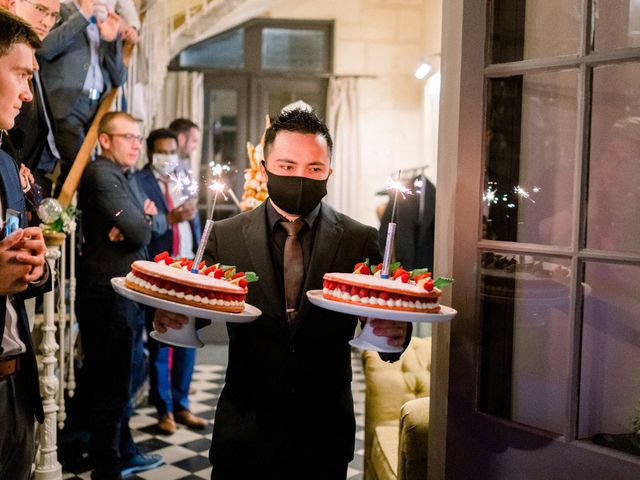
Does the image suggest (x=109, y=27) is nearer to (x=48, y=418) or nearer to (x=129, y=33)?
(x=129, y=33)

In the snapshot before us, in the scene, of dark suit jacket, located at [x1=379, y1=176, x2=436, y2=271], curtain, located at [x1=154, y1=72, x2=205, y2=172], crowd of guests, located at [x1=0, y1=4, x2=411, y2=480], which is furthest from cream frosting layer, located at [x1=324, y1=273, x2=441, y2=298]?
curtain, located at [x1=154, y1=72, x2=205, y2=172]

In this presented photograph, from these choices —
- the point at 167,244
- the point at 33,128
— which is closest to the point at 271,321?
the point at 33,128

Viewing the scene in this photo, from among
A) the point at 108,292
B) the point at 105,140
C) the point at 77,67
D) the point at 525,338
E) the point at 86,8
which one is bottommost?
the point at 108,292

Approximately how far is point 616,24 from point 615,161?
13.4 inches

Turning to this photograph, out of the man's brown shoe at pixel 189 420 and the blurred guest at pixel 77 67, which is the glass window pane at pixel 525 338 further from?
the man's brown shoe at pixel 189 420

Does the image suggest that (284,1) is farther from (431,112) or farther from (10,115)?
(10,115)

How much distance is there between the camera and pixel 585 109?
1.75m

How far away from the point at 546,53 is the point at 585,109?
21 centimetres

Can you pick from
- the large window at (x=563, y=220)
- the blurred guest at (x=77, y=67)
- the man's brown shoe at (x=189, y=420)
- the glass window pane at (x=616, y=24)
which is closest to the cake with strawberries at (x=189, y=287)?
the large window at (x=563, y=220)

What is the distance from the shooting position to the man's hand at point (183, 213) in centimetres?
427

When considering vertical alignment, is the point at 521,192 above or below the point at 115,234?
above

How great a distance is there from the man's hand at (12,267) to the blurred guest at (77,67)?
2003 mm

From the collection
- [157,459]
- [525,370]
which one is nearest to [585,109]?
[525,370]

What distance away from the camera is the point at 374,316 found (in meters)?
1.55
